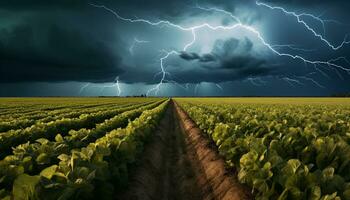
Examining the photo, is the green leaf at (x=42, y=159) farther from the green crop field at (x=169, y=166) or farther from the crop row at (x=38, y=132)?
the crop row at (x=38, y=132)

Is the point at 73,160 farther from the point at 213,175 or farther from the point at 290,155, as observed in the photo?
the point at 213,175

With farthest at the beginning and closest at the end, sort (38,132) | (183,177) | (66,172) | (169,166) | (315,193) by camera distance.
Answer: (38,132) < (169,166) < (183,177) < (66,172) < (315,193)

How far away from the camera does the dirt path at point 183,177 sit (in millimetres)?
7459

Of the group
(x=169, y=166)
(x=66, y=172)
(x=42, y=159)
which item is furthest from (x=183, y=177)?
(x=66, y=172)

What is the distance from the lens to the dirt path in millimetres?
7459

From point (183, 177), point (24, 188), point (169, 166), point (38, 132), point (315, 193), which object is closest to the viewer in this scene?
point (24, 188)

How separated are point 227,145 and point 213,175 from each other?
91 cm

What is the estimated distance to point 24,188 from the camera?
3.60m

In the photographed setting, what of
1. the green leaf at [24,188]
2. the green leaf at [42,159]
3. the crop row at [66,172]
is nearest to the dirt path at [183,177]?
the crop row at [66,172]

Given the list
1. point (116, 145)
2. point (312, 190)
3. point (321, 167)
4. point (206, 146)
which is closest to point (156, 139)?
point (206, 146)

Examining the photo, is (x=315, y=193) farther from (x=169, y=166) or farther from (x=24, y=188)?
Result: (x=169, y=166)

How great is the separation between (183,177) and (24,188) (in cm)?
677

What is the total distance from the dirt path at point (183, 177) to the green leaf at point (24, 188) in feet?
10.5

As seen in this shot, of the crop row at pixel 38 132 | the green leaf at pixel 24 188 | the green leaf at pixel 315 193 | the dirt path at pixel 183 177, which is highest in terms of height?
the green leaf at pixel 24 188
